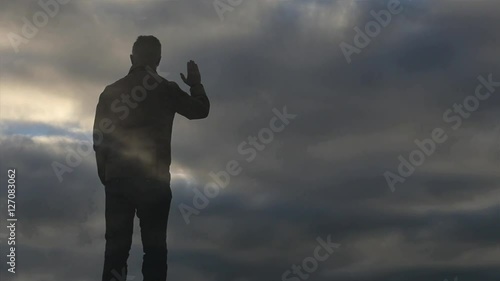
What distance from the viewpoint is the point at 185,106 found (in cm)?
1217

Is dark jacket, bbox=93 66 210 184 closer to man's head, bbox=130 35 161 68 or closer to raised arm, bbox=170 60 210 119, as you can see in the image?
raised arm, bbox=170 60 210 119

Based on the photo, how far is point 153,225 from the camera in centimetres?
1162

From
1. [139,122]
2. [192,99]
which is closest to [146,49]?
[192,99]

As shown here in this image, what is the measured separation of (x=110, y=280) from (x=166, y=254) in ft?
3.54

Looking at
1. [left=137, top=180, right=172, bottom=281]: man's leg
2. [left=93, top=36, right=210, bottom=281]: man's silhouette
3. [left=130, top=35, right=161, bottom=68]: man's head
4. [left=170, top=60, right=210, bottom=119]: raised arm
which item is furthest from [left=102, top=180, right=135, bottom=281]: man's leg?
[left=130, top=35, right=161, bottom=68]: man's head

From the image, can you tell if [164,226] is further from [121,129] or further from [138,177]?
[121,129]

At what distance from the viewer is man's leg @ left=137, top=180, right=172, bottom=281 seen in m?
11.5

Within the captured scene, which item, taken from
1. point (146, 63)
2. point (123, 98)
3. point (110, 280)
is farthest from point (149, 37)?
point (110, 280)

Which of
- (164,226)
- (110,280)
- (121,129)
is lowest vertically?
(110,280)

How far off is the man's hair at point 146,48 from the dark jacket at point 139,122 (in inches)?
8.1

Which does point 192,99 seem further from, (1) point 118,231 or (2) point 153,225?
(1) point 118,231

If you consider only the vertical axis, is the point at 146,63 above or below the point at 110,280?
above

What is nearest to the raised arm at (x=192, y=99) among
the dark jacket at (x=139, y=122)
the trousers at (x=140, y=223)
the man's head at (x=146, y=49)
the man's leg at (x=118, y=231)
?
the dark jacket at (x=139, y=122)

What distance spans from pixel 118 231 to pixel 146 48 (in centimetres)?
338
